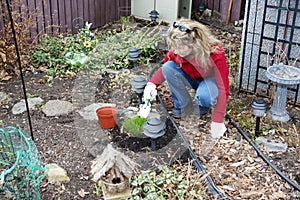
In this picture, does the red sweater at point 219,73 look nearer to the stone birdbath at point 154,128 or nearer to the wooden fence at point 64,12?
the stone birdbath at point 154,128

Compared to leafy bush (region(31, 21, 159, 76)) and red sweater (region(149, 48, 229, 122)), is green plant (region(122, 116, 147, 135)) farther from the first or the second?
leafy bush (region(31, 21, 159, 76))

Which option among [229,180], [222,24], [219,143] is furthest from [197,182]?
[222,24]

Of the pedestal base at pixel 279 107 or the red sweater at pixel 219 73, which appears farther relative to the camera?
the pedestal base at pixel 279 107

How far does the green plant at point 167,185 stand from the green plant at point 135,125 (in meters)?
0.58

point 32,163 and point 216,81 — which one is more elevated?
point 216,81

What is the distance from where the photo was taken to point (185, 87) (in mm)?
4203

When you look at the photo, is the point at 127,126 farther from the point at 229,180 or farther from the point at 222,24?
the point at 222,24

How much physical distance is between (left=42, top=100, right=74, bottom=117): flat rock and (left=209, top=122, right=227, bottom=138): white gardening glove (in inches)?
55.7

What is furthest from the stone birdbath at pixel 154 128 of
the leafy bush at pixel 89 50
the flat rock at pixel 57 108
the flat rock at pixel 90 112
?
the leafy bush at pixel 89 50

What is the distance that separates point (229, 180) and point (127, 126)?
3.34ft

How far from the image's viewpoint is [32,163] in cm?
307

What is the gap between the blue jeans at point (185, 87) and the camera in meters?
3.92

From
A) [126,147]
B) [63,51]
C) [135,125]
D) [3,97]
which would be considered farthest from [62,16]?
[126,147]

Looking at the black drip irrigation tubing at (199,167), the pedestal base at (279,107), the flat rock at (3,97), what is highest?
the pedestal base at (279,107)
